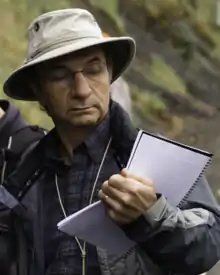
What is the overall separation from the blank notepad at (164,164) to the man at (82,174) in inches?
1.7

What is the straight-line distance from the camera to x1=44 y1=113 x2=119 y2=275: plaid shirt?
1.28 meters

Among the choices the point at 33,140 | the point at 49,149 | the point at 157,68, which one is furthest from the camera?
the point at 157,68

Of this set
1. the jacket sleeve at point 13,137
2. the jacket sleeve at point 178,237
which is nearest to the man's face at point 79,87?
the jacket sleeve at point 13,137

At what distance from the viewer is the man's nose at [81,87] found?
51.3 inches

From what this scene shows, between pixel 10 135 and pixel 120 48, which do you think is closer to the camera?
pixel 120 48

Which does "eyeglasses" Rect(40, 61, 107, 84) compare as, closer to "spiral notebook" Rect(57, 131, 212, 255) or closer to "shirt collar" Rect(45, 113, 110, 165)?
"shirt collar" Rect(45, 113, 110, 165)

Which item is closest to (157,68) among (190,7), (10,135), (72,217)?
(190,7)

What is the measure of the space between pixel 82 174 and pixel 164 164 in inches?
8.8

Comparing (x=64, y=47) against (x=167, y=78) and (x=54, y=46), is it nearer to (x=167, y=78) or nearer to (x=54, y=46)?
(x=54, y=46)

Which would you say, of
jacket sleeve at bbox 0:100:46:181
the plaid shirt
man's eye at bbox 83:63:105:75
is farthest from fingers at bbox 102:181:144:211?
jacket sleeve at bbox 0:100:46:181

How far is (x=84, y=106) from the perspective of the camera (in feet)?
4.28

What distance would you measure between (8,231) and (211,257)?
397 millimetres

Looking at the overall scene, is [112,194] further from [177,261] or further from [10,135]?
[10,135]

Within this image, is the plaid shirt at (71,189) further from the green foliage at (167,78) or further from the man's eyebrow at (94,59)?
the green foliage at (167,78)
